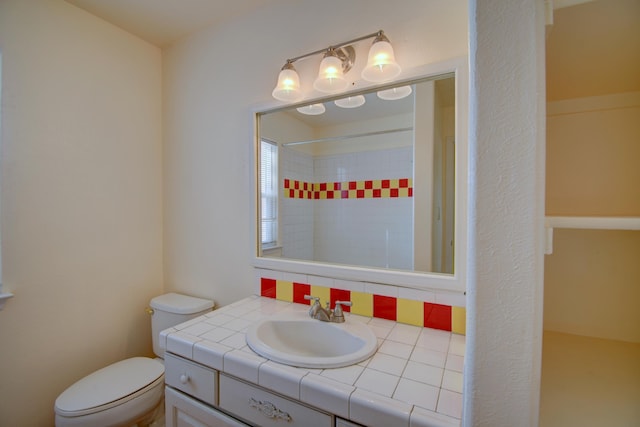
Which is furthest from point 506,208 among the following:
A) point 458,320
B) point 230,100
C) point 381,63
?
point 230,100

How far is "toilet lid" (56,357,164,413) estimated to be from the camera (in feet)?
3.73

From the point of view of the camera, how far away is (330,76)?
1142mm

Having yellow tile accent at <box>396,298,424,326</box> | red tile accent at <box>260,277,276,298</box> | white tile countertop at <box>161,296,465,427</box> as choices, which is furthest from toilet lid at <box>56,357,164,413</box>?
yellow tile accent at <box>396,298,424,326</box>

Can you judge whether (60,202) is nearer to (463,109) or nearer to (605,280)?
(463,109)

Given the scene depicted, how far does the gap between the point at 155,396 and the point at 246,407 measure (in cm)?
73

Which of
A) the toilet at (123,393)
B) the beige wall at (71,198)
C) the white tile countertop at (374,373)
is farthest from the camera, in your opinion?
the beige wall at (71,198)

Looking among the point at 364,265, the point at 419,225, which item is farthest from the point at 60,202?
the point at 419,225

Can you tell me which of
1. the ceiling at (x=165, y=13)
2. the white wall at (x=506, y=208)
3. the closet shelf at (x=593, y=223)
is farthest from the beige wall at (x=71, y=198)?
the closet shelf at (x=593, y=223)

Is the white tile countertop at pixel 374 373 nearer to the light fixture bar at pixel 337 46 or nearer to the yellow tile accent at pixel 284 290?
the yellow tile accent at pixel 284 290

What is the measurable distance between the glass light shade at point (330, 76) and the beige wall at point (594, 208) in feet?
2.41

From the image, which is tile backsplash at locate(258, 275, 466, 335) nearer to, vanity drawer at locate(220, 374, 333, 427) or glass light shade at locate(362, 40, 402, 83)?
vanity drawer at locate(220, 374, 333, 427)

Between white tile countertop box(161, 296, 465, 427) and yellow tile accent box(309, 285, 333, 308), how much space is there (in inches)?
7.0

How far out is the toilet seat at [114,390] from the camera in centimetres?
112

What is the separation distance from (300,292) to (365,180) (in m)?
0.61
